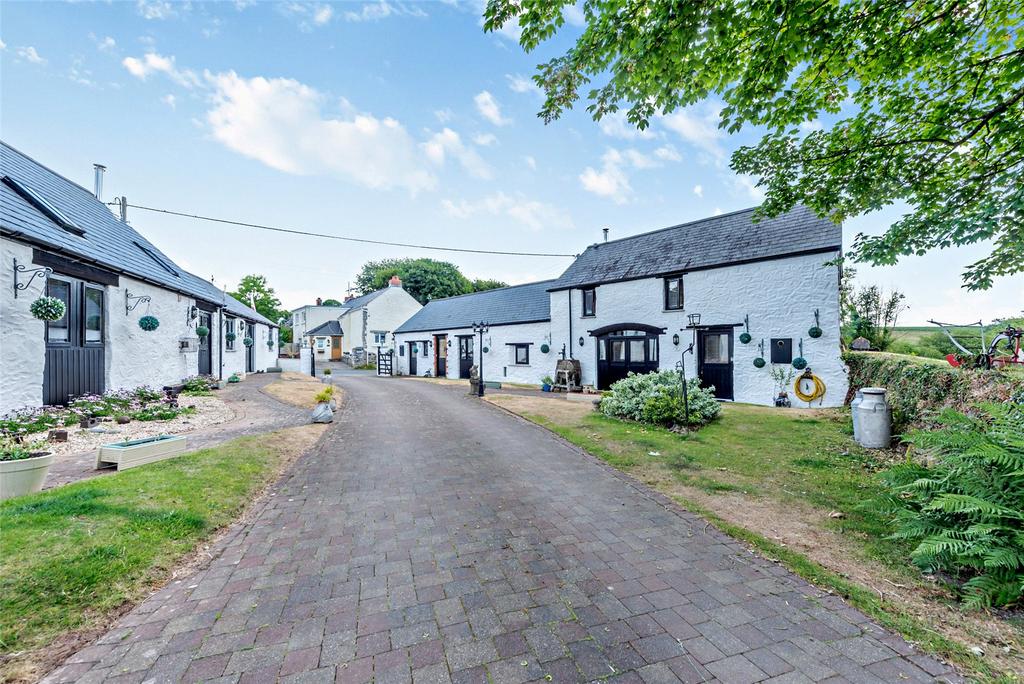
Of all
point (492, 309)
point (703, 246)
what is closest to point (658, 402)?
point (703, 246)

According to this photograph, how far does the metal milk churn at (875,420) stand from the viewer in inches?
283

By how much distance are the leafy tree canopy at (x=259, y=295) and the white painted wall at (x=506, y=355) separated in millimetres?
30246

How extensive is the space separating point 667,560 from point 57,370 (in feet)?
42.1

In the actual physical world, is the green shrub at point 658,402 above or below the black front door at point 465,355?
below

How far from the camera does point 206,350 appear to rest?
1722 cm

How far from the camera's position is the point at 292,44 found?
8.73m

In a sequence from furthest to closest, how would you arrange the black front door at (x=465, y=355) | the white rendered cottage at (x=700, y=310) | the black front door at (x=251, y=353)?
the black front door at (x=465, y=355) → the black front door at (x=251, y=353) → the white rendered cottage at (x=700, y=310)

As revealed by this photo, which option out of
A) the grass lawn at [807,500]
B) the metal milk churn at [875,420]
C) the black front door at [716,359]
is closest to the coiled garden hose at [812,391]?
the grass lawn at [807,500]

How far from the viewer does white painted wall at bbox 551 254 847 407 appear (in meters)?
12.3

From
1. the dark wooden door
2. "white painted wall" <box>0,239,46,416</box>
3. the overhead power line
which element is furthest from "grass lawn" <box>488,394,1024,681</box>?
the dark wooden door

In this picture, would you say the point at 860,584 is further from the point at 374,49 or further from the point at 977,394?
the point at 374,49

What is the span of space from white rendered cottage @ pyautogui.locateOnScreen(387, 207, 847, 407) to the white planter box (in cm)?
1189

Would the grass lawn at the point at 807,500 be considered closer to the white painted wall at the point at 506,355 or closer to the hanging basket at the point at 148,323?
the white painted wall at the point at 506,355

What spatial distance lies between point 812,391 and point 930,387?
647 cm
